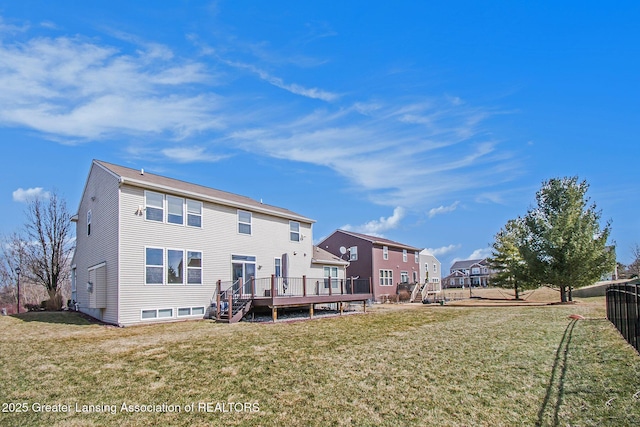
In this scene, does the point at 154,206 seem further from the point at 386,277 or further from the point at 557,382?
the point at 386,277

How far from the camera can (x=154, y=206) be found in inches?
606

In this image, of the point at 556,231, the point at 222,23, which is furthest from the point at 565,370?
the point at 556,231

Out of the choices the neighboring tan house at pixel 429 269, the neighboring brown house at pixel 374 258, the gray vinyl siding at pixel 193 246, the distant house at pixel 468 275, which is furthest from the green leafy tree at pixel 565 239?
the distant house at pixel 468 275

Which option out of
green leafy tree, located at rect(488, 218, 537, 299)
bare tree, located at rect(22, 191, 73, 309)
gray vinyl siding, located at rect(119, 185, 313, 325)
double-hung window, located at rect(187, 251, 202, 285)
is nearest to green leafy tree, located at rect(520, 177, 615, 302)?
green leafy tree, located at rect(488, 218, 537, 299)

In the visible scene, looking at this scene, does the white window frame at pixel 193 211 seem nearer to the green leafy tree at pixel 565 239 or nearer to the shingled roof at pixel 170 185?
the shingled roof at pixel 170 185

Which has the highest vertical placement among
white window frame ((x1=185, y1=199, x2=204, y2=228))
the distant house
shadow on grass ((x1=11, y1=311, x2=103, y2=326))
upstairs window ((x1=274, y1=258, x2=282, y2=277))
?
white window frame ((x1=185, y1=199, x2=204, y2=228))

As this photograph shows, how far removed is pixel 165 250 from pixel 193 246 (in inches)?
48.5

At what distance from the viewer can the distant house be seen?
3135 inches

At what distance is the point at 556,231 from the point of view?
24.3 meters

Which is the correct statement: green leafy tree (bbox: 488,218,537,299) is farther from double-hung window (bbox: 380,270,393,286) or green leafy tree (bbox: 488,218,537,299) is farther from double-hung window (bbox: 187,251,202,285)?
double-hung window (bbox: 187,251,202,285)

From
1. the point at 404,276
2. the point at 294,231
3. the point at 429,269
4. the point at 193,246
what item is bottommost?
the point at 404,276

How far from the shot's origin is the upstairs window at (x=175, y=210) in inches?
625

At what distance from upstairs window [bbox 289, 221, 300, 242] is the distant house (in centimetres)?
6393

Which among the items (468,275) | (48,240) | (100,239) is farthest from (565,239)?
(468,275)
